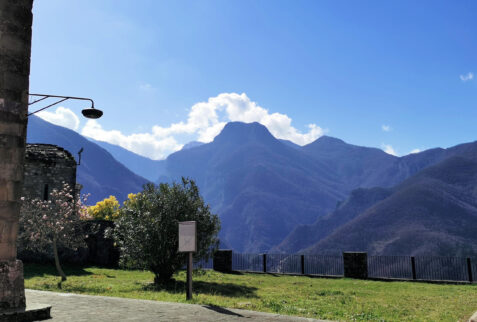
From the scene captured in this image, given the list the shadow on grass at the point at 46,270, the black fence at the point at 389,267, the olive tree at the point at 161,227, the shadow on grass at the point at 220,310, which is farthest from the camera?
the black fence at the point at 389,267

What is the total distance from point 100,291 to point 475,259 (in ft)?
515

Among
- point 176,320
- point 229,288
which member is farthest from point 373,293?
point 176,320

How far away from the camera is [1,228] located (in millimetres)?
9797

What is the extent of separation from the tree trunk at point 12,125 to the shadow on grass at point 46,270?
654 inches

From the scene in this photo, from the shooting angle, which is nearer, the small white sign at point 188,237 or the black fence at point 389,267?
the small white sign at point 188,237

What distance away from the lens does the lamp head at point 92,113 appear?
14102 mm

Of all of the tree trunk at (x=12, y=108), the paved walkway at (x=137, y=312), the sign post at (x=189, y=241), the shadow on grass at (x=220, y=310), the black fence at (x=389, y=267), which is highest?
the tree trunk at (x=12, y=108)

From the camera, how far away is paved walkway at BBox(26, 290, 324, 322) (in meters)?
9.23

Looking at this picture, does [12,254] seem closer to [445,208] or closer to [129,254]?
[129,254]

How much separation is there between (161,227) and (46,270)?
13495 millimetres

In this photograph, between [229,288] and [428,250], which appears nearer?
[229,288]

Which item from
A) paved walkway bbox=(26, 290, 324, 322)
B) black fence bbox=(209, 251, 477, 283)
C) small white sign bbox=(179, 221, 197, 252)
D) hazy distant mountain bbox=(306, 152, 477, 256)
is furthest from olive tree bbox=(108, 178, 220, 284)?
hazy distant mountain bbox=(306, 152, 477, 256)

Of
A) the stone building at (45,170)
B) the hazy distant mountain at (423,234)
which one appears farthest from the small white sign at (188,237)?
the hazy distant mountain at (423,234)

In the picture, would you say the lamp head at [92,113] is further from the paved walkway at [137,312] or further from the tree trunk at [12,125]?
the paved walkway at [137,312]
